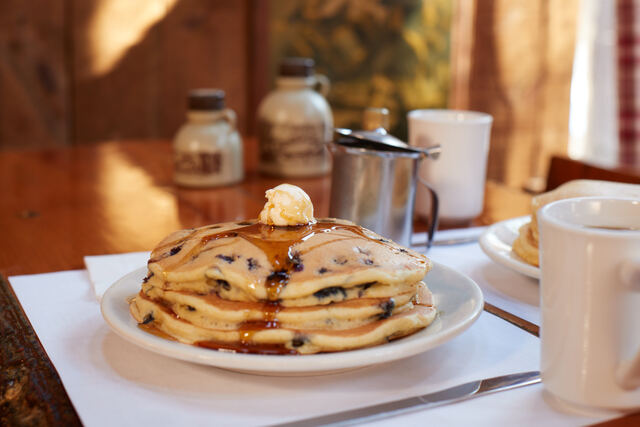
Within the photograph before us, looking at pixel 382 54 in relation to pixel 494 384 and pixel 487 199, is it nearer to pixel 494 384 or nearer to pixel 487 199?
pixel 487 199

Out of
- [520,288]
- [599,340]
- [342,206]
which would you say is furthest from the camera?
[342,206]

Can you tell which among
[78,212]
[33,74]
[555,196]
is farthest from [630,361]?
[33,74]

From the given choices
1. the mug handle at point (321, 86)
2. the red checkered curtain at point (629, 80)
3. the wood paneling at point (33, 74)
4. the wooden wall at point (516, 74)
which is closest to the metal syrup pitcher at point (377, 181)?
the mug handle at point (321, 86)

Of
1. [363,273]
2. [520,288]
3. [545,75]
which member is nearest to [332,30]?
[545,75]

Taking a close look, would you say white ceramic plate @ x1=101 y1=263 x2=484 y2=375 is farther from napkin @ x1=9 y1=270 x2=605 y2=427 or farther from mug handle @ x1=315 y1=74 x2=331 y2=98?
mug handle @ x1=315 y1=74 x2=331 y2=98

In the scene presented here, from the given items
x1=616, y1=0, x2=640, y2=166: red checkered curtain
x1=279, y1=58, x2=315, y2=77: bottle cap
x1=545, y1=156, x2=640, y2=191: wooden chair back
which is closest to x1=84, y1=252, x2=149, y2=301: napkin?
x1=279, y1=58, x2=315, y2=77: bottle cap

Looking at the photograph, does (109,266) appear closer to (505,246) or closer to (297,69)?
(505,246)
